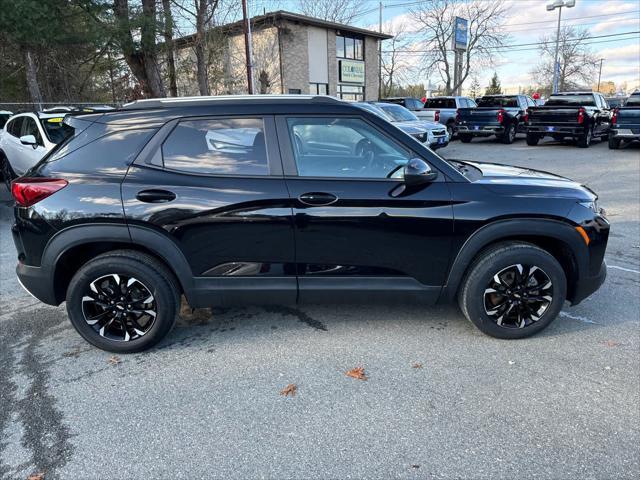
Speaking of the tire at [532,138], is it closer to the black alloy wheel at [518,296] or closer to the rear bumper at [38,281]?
the black alloy wheel at [518,296]

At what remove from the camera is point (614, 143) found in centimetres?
1599

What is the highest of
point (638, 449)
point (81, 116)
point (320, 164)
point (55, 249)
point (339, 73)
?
point (339, 73)

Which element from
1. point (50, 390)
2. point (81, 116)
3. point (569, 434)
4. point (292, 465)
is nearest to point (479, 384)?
point (569, 434)

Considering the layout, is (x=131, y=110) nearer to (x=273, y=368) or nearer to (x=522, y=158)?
(x=273, y=368)

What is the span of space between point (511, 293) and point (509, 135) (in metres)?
16.9

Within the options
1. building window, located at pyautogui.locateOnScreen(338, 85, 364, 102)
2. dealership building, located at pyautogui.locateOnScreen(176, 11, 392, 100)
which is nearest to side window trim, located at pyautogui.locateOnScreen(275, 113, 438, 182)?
dealership building, located at pyautogui.locateOnScreen(176, 11, 392, 100)

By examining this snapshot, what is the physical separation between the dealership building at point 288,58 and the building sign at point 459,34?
24.3 ft

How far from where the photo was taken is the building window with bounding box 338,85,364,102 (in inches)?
1221

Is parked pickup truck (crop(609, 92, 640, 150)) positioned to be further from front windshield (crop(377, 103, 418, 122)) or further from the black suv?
the black suv

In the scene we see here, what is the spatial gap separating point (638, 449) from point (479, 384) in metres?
0.88

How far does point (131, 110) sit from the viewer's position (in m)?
3.31

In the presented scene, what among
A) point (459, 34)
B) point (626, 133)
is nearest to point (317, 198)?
point (626, 133)

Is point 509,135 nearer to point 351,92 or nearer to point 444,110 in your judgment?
point 444,110

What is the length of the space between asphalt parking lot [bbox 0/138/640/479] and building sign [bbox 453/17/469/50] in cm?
3457
